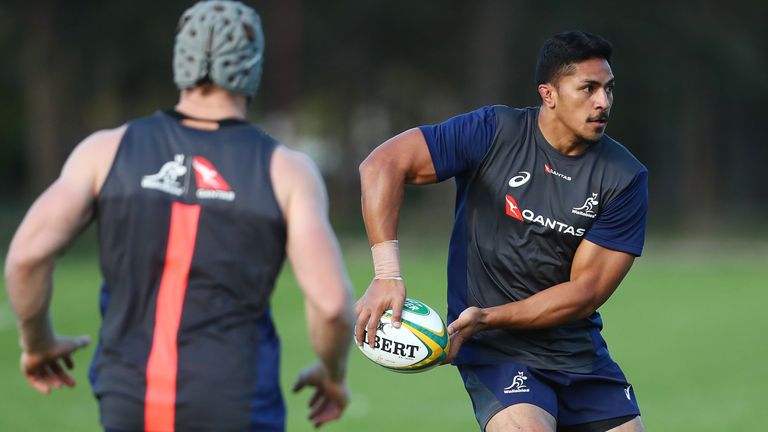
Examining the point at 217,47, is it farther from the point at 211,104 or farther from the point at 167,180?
the point at 167,180

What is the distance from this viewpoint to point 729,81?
136ft

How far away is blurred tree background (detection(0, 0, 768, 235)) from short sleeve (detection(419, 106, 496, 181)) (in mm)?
28934

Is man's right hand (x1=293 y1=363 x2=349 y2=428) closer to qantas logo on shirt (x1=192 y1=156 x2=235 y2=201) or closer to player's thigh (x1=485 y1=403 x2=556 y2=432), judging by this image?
qantas logo on shirt (x1=192 y1=156 x2=235 y2=201)

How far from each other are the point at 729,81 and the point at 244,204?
3913 cm

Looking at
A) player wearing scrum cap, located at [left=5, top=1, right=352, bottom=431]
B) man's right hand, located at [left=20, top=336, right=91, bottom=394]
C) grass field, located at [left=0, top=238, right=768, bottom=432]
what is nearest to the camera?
player wearing scrum cap, located at [left=5, top=1, right=352, bottom=431]

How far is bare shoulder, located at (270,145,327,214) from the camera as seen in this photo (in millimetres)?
4434

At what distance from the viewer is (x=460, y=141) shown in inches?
250

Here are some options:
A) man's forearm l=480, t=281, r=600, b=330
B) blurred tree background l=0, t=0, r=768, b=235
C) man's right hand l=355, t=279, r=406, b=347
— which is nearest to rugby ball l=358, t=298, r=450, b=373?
man's right hand l=355, t=279, r=406, b=347

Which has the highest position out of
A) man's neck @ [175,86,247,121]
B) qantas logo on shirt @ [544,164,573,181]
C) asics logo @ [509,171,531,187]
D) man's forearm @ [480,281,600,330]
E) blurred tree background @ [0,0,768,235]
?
man's neck @ [175,86,247,121]

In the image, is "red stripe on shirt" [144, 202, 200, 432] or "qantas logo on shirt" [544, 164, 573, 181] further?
"qantas logo on shirt" [544, 164, 573, 181]

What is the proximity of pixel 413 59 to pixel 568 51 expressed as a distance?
38823 mm

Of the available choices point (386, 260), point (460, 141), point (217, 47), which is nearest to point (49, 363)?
point (217, 47)

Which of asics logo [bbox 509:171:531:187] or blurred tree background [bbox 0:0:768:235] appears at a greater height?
asics logo [bbox 509:171:531:187]

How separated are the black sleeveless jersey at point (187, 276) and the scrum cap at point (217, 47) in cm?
25
